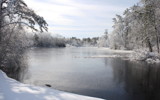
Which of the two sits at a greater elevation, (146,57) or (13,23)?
(13,23)

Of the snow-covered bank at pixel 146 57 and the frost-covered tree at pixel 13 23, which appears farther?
the snow-covered bank at pixel 146 57

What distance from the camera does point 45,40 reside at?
84.3 m

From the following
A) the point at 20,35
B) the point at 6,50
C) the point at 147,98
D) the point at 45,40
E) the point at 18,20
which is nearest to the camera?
the point at 147,98

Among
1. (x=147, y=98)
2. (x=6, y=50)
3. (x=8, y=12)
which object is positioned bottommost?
(x=147, y=98)

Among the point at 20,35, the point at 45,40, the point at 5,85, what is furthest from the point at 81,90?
the point at 45,40

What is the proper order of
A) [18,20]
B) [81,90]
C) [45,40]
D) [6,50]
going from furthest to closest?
[45,40] → [6,50] → [18,20] → [81,90]

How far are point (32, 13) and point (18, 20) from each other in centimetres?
131

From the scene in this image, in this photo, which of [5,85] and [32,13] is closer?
[5,85]

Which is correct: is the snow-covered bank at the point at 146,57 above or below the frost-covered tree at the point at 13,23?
below

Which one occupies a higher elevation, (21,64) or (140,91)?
(21,64)

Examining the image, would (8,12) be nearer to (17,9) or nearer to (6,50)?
(17,9)

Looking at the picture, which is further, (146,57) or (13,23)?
(146,57)

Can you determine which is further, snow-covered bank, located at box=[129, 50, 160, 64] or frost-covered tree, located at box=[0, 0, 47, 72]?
snow-covered bank, located at box=[129, 50, 160, 64]

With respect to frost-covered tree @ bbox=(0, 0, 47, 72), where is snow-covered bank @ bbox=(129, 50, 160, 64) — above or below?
below
